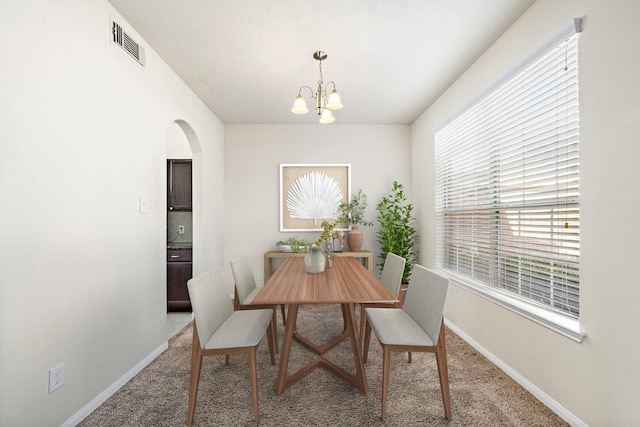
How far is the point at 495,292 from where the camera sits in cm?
231

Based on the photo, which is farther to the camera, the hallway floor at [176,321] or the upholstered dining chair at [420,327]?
the hallway floor at [176,321]

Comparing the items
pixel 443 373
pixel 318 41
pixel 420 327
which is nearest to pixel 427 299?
pixel 420 327

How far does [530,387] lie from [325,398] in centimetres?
136

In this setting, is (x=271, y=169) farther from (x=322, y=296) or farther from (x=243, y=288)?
(x=322, y=296)

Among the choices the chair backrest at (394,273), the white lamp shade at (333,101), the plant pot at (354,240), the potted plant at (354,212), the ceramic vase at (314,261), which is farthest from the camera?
the potted plant at (354,212)

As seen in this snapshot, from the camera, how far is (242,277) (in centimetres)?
253

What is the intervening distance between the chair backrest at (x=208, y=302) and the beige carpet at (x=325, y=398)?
19.1 inches

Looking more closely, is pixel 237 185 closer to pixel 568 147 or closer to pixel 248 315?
pixel 248 315

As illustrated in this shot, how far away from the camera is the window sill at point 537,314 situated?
1577mm

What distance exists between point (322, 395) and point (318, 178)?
2.91m

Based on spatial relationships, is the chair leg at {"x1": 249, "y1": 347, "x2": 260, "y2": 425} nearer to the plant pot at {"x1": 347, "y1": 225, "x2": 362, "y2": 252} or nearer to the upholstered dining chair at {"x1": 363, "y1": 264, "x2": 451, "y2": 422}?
the upholstered dining chair at {"x1": 363, "y1": 264, "x2": 451, "y2": 422}

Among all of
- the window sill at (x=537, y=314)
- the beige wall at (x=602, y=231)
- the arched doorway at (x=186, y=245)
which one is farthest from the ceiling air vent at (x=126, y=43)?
the window sill at (x=537, y=314)

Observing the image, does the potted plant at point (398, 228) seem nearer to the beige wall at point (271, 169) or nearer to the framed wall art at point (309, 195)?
the beige wall at point (271, 169)

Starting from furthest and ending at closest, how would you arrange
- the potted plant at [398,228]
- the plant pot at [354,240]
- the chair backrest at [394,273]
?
1. the plant pot at [354,240]
2. the potted plant at [398,228]
3. the chair backrest at [394,273]
